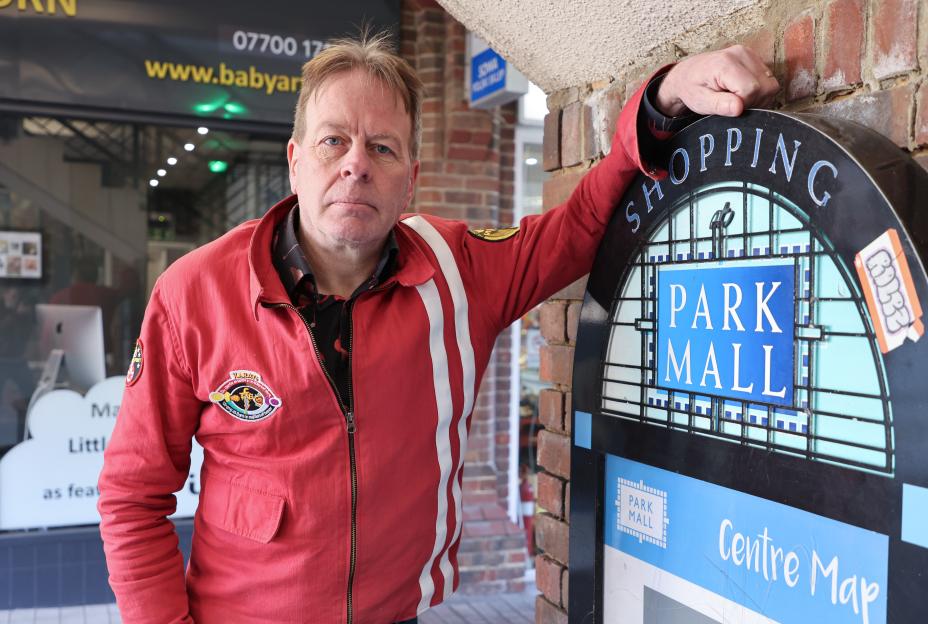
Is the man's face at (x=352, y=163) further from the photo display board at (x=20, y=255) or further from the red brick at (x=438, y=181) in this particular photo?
the photo display board at (x=20, y=255)

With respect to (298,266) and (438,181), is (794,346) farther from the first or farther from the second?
(438,181)

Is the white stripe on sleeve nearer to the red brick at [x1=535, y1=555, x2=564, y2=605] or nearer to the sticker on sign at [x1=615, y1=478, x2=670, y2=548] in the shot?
the red brick at [x1=535, y1=555, x2=564, y2=605]

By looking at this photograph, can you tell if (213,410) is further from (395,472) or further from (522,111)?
(522,111)

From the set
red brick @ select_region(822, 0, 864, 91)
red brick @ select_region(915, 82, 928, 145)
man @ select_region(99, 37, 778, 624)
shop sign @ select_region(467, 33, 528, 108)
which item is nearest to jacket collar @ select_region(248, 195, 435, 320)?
man @ select_region(99, 37, 778, 624)

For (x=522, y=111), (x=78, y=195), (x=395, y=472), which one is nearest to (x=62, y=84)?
(x=78, y=195)

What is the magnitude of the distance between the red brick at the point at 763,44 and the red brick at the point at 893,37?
204 millimetres

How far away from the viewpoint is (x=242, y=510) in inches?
67.5

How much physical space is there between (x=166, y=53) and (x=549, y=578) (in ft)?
12.6

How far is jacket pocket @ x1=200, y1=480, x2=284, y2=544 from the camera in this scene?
5.48 feet

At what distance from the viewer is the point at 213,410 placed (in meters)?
1.73

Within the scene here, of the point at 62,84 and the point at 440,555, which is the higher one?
the point at 62,84

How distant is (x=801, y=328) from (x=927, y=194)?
0.23 m

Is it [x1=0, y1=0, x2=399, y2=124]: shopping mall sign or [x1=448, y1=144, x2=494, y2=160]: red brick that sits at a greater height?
[x1=0, y1=0, x2=399, y2=124]: shopping mall sign

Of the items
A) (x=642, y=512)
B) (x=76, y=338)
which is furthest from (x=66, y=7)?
(x=642, y=512)
